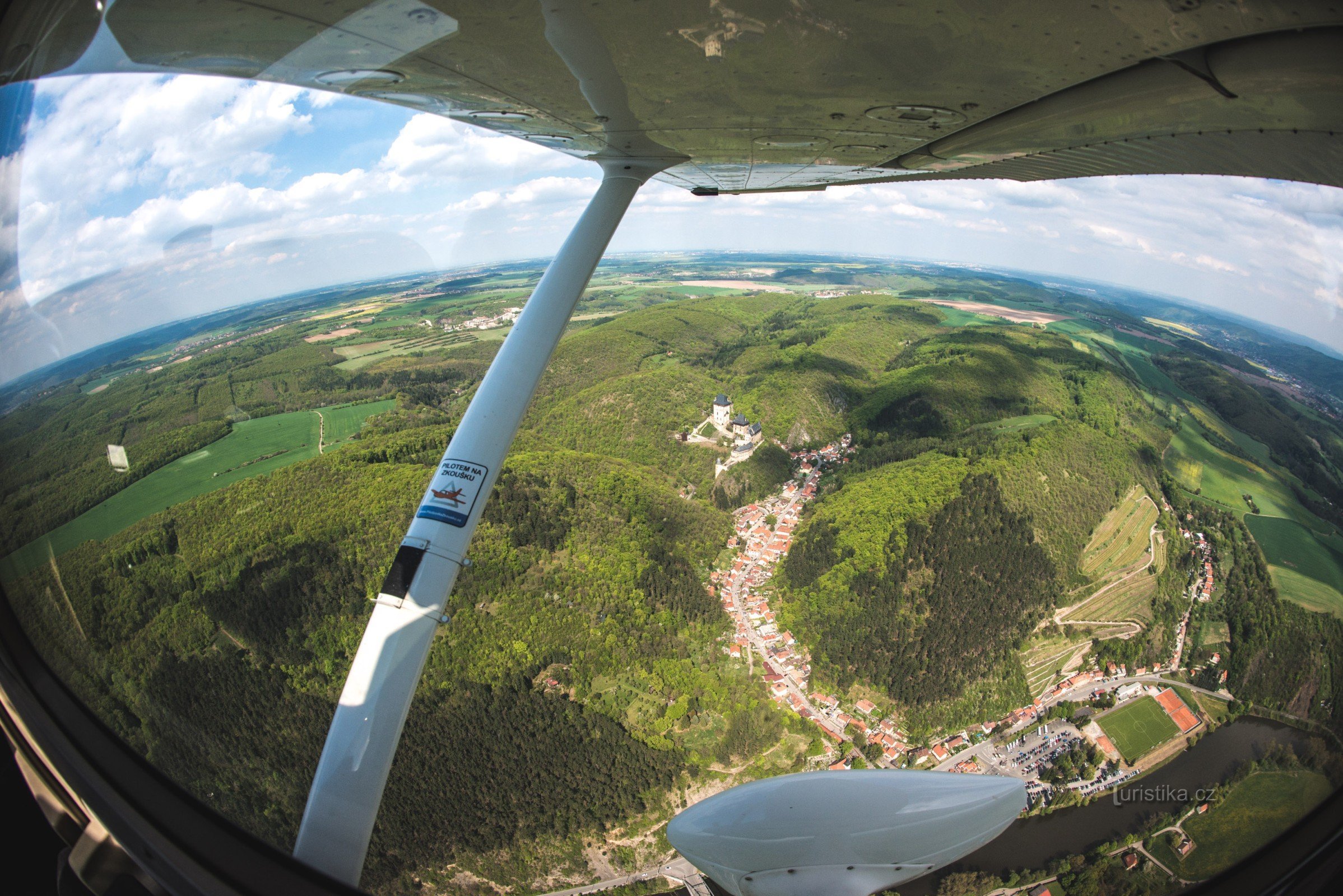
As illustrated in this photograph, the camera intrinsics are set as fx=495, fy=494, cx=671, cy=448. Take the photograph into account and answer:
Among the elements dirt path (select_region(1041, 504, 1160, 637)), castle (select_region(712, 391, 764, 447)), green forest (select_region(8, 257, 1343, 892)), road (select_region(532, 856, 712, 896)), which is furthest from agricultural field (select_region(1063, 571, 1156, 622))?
road (select_region(532, 856, 712, 896))

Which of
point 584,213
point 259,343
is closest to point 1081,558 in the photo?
point 584,213

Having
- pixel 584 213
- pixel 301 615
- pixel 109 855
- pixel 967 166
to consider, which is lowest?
pixel 301 615

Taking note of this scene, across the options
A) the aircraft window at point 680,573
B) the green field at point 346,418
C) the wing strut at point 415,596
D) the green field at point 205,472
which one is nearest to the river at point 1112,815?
the aircraft window at point 680,573

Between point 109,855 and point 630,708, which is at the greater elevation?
point 109,855

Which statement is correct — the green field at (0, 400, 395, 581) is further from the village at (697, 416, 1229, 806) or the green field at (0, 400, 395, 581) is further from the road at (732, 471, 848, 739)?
the road at (732, 471, 848, 739)

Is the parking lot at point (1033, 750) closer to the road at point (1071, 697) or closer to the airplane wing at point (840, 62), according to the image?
the road at point (1071, 697)

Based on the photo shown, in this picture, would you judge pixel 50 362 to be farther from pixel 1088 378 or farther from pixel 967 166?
pixel 1088 378

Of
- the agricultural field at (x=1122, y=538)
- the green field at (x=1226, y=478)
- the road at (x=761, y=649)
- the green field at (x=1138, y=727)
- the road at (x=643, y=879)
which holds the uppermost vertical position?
the green field at (x=1226, y=478)
